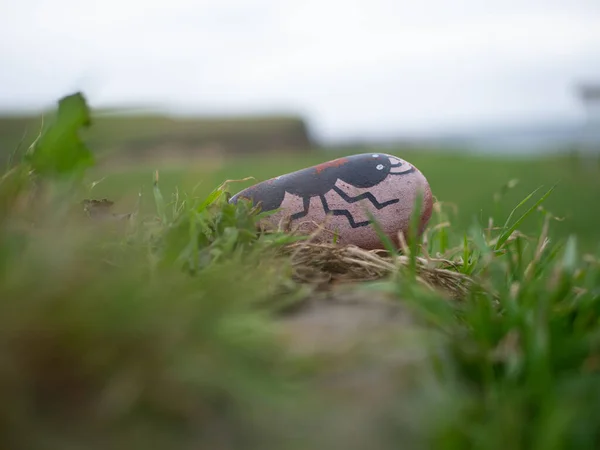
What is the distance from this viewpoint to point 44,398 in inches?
37.1

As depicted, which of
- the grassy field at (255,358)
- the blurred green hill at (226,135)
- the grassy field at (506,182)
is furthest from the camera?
the blurred green hill at (226,135)

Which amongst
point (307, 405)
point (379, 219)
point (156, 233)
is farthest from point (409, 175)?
point (307, 405)

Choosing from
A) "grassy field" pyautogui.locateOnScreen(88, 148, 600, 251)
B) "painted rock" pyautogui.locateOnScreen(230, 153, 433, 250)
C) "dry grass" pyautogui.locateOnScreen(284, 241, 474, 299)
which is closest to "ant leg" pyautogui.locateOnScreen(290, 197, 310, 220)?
"painted rock" pyautogui.locateOnScreen(230, 153, 433, 250)

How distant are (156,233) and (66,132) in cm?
31

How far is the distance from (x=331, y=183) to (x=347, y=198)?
0.07 metres

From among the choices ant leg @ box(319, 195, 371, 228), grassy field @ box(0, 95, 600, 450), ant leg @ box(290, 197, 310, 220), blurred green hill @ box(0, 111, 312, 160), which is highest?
grassy field @ box(0, 95, 600, 450)

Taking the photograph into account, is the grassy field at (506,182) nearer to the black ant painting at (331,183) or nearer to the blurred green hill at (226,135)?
the black ant painting at (331,183)

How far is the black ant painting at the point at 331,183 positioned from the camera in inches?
78.4

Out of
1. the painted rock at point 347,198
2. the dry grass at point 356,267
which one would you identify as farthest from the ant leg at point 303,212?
the dry grass at point 356,267

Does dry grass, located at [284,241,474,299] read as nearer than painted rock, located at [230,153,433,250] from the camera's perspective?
Yes

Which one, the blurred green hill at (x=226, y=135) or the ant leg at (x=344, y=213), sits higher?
the ant leg at (x=344, y=213)

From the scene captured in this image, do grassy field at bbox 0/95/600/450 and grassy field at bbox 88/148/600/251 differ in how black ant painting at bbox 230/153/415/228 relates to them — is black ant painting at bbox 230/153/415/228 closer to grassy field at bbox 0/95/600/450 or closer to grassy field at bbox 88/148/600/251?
grassy field at bbox 0/95/600/450

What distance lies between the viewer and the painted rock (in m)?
1.97

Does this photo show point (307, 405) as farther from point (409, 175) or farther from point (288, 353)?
point (409, 175)
